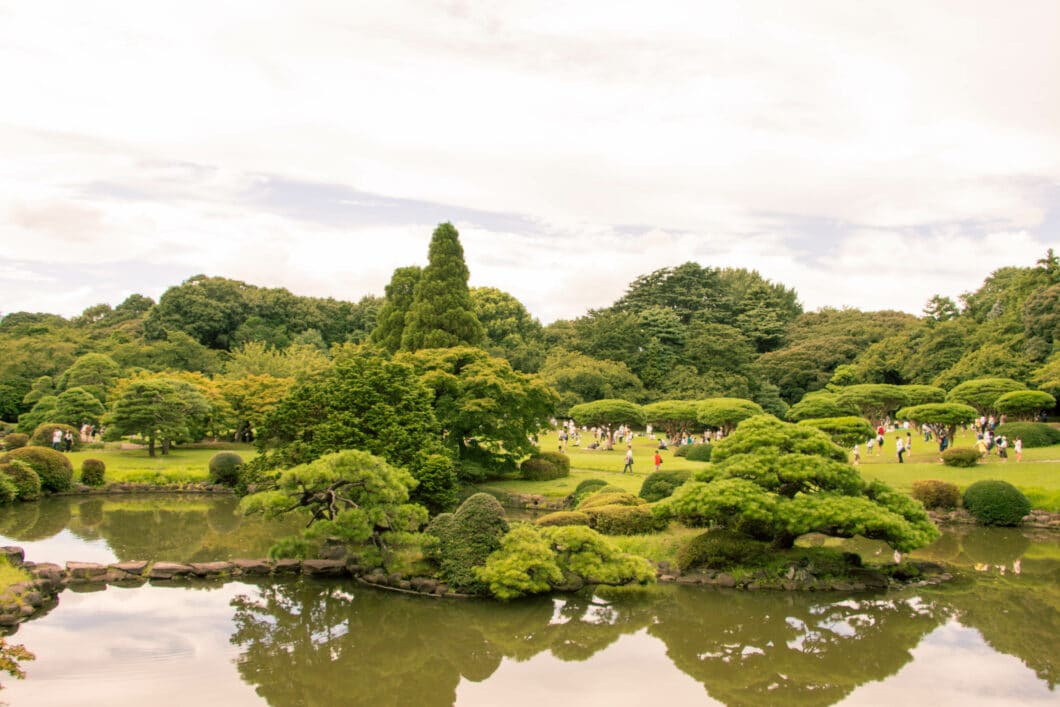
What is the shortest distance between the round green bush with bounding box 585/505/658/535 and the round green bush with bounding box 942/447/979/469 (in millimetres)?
13749

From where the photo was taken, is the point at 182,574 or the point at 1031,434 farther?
the point at 1031,434

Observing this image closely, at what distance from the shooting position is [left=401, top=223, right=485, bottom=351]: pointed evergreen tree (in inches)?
1373

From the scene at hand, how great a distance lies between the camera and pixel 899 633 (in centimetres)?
1314

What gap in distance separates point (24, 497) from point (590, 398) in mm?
30679

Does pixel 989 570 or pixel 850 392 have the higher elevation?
pixel 850 392

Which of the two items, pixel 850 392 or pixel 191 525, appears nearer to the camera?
pixel 191 525

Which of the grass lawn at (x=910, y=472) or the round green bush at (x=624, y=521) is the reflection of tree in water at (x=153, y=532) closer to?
the grass lawn at (x=910, y=472)

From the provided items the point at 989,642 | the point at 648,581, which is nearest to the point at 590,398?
the point at 648,581

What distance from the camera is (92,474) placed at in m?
27.6

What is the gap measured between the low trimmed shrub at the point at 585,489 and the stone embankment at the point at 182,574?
9628 millimetres

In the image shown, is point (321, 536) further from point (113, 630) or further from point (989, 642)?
point (989, 642)

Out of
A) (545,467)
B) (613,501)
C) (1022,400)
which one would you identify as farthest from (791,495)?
(1022,400)

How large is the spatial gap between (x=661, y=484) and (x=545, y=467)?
724cm

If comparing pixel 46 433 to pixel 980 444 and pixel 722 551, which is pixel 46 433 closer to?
pixel 722 551
